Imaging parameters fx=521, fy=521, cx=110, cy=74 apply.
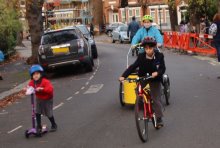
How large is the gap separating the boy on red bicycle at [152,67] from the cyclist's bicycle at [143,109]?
11 centimetres

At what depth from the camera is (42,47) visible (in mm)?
18859

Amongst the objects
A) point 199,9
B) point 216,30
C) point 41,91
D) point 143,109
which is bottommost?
point 143,109

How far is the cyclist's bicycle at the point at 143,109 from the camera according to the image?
755cm

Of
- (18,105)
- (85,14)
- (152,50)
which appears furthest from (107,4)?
(152,50)

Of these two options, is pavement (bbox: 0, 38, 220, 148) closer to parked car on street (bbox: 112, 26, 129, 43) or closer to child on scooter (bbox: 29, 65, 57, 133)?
child on scooter (bbox: 29, 65, 57, 133)

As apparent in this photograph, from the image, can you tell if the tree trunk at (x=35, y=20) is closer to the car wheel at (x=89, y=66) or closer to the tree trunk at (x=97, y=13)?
the car wheel at (x=89, y=66)

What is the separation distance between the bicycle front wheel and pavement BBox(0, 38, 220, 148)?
133 mm

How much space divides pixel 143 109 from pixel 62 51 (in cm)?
1133

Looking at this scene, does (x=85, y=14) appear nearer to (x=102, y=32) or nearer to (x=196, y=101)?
(x=102, y=32)

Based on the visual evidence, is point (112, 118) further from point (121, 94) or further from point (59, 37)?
point (59, 37)

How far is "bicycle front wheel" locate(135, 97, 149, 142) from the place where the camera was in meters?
7.52

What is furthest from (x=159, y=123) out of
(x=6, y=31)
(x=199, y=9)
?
(x=199, y=9)

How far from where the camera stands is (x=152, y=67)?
814 centimetres

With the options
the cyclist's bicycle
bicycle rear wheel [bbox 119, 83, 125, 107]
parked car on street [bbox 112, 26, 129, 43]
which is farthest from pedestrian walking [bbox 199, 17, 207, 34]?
the cyclist's bicycle
